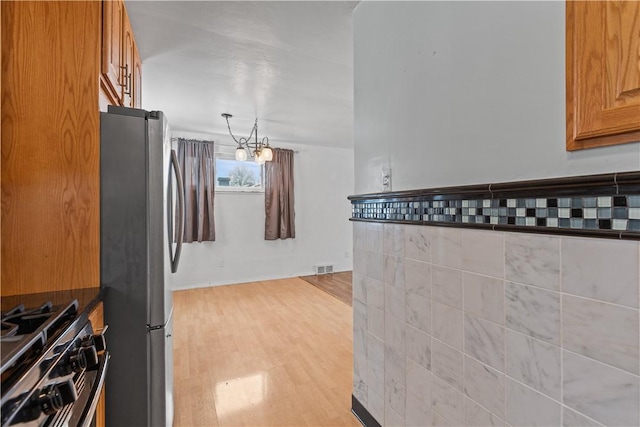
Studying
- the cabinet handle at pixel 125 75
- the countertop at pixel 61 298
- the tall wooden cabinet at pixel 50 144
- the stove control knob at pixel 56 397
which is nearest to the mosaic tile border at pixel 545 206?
the stove control knob at pixel 56 397

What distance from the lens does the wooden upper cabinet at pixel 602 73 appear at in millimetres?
710

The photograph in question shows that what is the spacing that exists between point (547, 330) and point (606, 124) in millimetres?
564

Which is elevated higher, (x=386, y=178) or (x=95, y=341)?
(x=386, y=178)

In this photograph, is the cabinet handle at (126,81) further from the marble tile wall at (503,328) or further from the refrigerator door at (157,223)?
the marble tile wall at (503,328)

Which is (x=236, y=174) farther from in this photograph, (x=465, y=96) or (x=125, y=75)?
(x=465, y=96)

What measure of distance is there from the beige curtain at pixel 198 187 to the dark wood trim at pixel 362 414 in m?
3.50

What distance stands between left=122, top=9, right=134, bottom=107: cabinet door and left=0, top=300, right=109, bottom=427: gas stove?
1.38 m

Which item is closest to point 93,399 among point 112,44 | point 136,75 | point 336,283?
point 112,44

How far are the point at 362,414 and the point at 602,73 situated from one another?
1865 mm

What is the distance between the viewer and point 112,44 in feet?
4.97

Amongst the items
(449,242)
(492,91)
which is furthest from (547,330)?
(492,91)

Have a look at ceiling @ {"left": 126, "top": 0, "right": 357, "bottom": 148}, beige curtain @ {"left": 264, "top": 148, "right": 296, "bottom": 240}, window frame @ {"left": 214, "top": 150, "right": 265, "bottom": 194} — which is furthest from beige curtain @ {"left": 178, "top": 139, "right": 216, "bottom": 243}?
beige curtain @ {"left": 264, "top": 148, "right": 296, "bottom": 240}

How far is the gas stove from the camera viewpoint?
2.07 ft

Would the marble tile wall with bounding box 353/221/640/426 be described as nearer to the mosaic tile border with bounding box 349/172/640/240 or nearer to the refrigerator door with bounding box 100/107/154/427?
the mosaic tile border with bounding box 349/172/640/240
